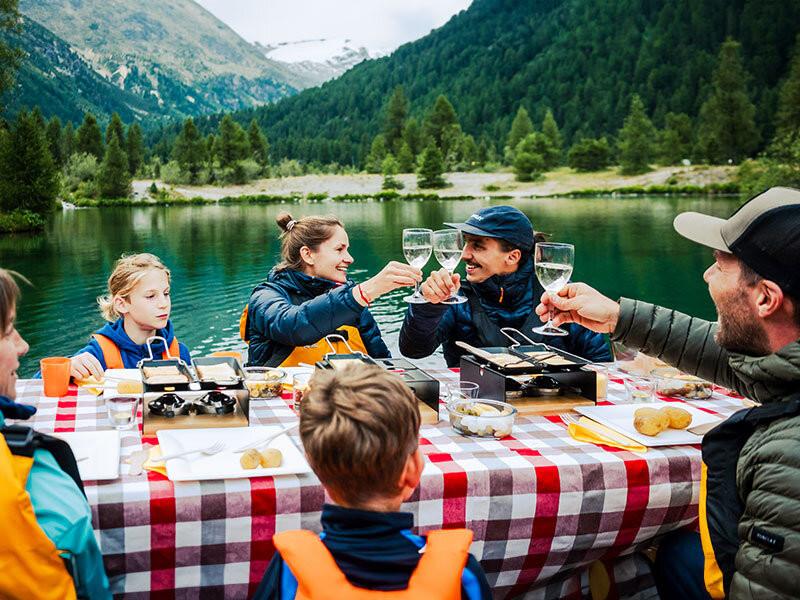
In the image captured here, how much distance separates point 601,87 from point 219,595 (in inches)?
4764

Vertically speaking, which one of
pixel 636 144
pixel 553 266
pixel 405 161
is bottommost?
pixel 553 266

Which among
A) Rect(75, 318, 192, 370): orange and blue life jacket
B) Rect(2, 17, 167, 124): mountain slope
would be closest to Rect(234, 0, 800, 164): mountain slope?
Rect(2, 17, 167, 124): mountain slope

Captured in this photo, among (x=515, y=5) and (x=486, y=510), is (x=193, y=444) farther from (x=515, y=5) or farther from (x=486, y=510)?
(x=515, y=5)

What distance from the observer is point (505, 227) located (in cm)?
373

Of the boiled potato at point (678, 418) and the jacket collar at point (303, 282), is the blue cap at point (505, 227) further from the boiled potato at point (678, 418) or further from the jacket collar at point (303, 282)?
the boiled potato at point (678, 418)

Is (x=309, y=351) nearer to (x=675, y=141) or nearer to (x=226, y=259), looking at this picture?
(x=226, y=259)

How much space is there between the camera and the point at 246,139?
81.4m

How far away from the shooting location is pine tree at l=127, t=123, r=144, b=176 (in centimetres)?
7400

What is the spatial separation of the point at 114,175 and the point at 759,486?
2689 inches

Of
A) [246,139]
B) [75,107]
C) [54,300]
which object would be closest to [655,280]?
[54,300]

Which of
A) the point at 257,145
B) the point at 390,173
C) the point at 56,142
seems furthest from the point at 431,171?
the point at 56,142

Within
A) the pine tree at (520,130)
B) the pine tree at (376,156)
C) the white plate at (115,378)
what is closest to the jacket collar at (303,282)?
the white plate at (115,378)

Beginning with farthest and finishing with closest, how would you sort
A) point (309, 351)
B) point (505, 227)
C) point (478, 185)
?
point (478, 185) < point (309, 351) < point (505, 227)

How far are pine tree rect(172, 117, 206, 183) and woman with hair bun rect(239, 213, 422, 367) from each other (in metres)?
74.1
